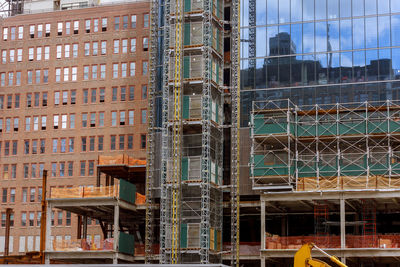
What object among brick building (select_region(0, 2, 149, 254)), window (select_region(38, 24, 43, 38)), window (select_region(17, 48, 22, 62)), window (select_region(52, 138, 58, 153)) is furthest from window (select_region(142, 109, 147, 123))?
window (select_region(17, 48, 22, 62))

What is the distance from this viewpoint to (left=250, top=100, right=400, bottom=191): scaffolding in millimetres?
77250

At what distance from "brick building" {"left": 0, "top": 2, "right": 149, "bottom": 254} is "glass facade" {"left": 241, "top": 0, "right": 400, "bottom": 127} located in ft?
53.3

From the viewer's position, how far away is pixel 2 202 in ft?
326

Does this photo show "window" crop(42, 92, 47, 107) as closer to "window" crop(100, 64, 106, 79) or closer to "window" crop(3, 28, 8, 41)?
"window" crop(100, 64, 106, 79)

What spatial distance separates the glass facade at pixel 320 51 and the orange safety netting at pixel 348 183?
8.73m

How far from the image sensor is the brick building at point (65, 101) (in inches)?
3770

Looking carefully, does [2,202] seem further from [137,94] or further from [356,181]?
[356,181]

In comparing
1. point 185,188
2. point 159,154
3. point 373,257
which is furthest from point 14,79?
point 373,257

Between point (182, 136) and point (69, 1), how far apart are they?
3371cm

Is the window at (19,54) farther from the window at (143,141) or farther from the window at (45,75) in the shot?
the window at (143,141)

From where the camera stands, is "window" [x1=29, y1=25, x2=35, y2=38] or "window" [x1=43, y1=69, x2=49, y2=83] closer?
"window" [x1=43, y1=69, x2=49, y2=83]

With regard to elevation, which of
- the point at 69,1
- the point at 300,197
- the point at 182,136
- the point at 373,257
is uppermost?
the point at 69,1

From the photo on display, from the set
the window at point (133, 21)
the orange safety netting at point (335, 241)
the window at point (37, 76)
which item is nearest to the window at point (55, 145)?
the window at point (37, 76)

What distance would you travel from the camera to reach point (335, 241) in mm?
74750
